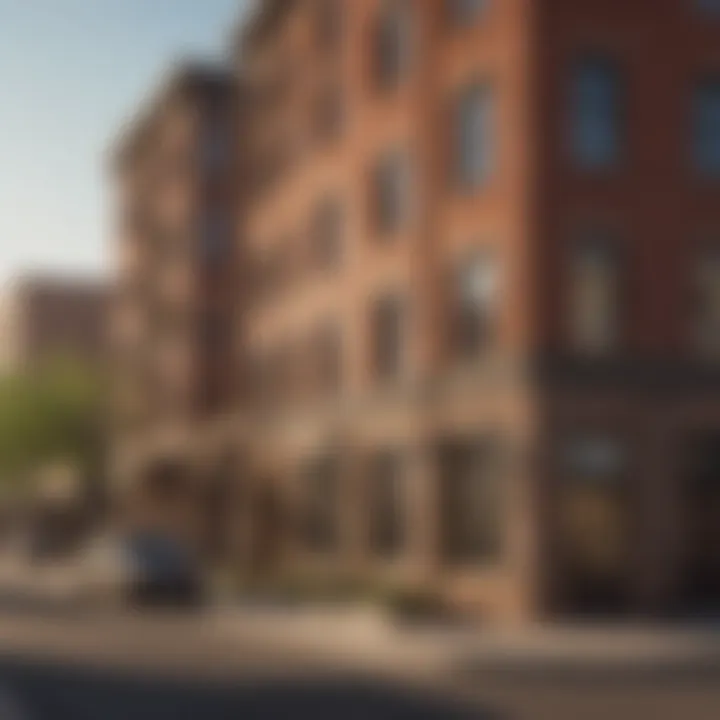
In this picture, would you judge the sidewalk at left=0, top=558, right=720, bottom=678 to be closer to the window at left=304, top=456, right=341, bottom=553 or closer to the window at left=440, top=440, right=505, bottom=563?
the window at left=440, top=440, right=505, bottom=563

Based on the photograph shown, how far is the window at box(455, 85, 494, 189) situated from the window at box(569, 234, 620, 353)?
2.69 m

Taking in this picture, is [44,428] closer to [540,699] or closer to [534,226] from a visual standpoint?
[534,226]

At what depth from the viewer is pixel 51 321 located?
27219 millimetres

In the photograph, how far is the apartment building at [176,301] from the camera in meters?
17.2

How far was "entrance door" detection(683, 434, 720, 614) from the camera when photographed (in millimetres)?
27766

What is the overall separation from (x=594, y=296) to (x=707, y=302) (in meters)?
2.49

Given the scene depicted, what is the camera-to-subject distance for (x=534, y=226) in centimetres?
2698

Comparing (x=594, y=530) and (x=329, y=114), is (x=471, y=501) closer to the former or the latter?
(x=594, y=530)

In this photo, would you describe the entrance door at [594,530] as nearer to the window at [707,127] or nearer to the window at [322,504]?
the window at [707,127]

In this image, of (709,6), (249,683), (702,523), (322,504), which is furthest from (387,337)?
(249,683)

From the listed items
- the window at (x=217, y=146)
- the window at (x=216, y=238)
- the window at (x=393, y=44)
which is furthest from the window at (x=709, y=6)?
the window at (x=216, y=238)

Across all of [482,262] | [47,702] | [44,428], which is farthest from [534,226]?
[47,702]

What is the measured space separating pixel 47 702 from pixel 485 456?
17.2 meters

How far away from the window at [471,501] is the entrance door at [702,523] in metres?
3.76
